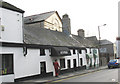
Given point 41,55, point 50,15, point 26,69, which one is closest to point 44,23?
point 50,15

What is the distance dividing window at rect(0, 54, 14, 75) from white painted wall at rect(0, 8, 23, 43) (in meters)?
1.40

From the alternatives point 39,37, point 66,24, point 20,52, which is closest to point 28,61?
point 20,52

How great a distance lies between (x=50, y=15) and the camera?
40.3 meters

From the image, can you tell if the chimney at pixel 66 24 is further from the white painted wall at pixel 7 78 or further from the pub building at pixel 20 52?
the white painted wall at pixel 7 78

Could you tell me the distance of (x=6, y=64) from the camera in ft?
42.2

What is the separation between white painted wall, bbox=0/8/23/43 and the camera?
1251 centimetres

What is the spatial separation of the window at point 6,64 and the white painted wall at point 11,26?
1401mm

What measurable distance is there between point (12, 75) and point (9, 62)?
117cm

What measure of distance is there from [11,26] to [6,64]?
11.0 feet

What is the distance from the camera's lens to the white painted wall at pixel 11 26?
12.5 meters

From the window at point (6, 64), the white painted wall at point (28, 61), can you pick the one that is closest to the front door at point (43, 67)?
the white painted wall at point (28, 61)

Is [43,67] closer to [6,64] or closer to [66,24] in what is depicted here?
[6,64]

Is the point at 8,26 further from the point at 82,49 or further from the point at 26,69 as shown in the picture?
the point at 82,49

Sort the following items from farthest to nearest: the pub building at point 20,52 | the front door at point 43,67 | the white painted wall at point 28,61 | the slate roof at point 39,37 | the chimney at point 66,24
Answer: the chimney at point 66,24
the front door at point 43,67
the slate roof at point 39,37
the white painted wall at point 28,61
the pub building at point 20,52
